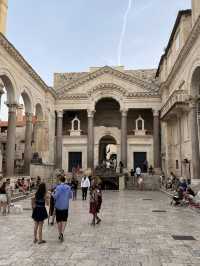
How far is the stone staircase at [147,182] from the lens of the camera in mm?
28236

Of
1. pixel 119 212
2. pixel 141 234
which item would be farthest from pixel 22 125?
pixel 141 234

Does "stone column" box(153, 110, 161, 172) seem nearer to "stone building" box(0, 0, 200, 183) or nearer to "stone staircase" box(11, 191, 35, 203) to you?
"stone building" box(0, 0, 200, 183)

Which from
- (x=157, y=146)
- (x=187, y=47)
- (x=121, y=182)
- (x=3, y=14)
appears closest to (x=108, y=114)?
(x=157, y=146)

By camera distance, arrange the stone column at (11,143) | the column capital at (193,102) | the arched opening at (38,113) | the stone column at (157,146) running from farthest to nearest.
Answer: the stone column at (157,146), the arched opening at (38,113), the stone column at (11,143), the column capital at (193,102)

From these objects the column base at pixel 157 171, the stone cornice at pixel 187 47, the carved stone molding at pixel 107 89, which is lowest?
the column base at pixel 157 171

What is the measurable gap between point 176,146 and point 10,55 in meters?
16.3

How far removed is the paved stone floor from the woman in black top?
1.00 ft

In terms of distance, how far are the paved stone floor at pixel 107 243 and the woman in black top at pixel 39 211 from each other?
0.31m

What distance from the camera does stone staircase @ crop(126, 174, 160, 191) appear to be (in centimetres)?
2824

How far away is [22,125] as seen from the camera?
3684 cm

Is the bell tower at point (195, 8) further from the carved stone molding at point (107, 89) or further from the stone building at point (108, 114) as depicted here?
the carved stone molding at point (107, 89)

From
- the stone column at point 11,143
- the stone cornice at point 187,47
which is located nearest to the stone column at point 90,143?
the stone cornice at point 187,47

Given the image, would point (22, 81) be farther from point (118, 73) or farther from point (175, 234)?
point (175, 234)

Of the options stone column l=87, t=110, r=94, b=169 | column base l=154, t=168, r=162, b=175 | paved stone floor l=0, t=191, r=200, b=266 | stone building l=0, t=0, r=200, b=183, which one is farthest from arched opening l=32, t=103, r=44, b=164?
paved stone floor l=0, t=191, r=200, b=266
